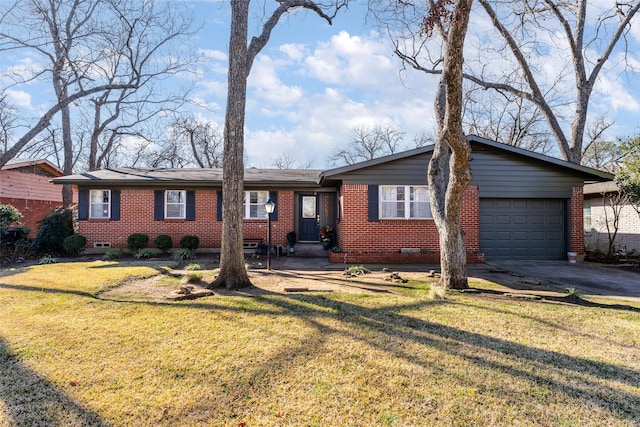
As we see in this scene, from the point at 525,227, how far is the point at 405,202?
166 inches

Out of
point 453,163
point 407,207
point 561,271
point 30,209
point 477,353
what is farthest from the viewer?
point 30,209

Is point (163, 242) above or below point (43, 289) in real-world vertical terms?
above

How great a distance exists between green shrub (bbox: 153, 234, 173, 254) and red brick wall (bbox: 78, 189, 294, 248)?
454 millimetres

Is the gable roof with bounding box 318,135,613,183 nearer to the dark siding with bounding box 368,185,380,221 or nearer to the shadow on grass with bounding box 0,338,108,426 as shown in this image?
the dark siding with bounding box 368,185,380,221

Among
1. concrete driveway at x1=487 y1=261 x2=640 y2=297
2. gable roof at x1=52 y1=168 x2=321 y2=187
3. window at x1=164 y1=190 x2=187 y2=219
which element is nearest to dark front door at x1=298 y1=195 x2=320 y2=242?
gable roof at x1=52 y1=168 x2=321 y2=187

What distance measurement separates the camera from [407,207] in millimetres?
10734

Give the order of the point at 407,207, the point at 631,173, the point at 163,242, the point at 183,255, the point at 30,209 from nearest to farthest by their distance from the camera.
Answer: the point at 631,173
the point at 407,207
the point at 183,255
the point at 163,242
the point at 30,209

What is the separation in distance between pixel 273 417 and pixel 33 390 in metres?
2.17

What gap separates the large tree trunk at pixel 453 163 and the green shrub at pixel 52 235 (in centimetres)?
1315

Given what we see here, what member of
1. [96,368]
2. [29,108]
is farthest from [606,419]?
[29,108]

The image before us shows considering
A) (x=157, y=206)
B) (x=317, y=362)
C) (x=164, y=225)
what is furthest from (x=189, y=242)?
(x=317, y=362)

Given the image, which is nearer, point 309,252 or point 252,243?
point 309,252

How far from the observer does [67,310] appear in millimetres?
5105

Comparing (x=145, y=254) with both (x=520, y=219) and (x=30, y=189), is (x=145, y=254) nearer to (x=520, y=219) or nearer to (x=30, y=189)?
(x=30, y=189)
